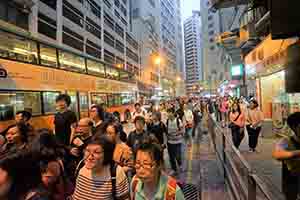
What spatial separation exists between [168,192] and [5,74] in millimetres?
7493

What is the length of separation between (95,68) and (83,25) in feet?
63.9

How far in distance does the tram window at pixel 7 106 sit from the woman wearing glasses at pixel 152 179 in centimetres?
680

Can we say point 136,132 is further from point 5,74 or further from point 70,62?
point 70,62

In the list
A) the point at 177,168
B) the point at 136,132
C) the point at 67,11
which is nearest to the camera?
the point at 136,132

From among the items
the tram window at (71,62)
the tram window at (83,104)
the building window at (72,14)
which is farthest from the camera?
the building window at (72,14)

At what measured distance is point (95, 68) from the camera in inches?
559

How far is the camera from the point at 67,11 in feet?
87.7

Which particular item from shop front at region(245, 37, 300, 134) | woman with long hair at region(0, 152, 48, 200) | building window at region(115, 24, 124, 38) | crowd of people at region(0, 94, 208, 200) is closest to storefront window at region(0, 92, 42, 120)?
crowd of people at region(0, 94, 208, 200)

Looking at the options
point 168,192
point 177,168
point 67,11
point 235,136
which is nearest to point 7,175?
point 168,192

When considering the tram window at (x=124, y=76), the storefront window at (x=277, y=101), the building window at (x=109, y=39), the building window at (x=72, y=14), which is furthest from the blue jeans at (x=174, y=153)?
the building window at (x=109, y=39)

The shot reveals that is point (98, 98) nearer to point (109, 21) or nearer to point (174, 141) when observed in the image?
point (174, 141)

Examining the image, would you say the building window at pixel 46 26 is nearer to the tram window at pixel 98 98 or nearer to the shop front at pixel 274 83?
the tram window at pixel 98 98

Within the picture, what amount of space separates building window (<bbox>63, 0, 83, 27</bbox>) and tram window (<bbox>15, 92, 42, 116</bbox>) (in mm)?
19714

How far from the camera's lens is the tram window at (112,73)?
16.2 metres
